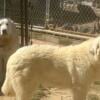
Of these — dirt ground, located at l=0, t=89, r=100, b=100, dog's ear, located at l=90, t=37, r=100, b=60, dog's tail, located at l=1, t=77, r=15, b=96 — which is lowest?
dirt ground, located at l=0, t=89, r=100, b=100

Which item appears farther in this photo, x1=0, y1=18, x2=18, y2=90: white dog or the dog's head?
the dog's head

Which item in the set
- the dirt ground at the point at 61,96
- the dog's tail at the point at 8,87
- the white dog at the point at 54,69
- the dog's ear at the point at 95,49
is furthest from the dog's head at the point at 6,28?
the dog's ear at the point at 95,49

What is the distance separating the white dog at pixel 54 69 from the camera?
5445mm

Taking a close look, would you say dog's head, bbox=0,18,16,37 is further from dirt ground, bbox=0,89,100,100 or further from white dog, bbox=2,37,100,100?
white dog, bbox=2,37,100,100

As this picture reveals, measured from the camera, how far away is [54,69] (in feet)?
18.1

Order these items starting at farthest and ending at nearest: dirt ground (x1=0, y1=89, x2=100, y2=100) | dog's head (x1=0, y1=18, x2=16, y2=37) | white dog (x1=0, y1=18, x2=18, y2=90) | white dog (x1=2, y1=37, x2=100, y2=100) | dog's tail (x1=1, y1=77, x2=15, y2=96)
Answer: dog's head (x1=0, y1=18, x2=16, y2=37)
white dog (x1=0, y1=18, x2=18, y2=90)
dirt ground (x1=0, y1=89, x2=100, y2=100)
dog's tail (x1=1, y1=77, x2=15, y2=96)
white dog (x1=2, y1=37, x2=100, y2=100)

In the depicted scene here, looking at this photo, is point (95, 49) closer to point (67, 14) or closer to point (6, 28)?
point (6, 28)

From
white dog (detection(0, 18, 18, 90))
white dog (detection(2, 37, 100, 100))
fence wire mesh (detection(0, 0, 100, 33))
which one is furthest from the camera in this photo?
fence wire mesh (detection(0, 0, 100, 33))

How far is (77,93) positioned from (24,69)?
76cm

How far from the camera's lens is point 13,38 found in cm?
821

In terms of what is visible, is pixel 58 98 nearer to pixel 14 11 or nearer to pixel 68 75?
pixel 68 75

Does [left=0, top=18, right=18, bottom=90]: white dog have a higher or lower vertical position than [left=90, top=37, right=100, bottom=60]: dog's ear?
lower

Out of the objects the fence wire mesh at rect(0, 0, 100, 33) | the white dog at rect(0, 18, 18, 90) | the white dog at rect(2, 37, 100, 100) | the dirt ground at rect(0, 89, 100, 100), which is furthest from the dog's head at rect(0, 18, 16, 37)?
the fence wire mesh at rect(0, 0, 100, 33)

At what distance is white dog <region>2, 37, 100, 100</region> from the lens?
5.45 m
